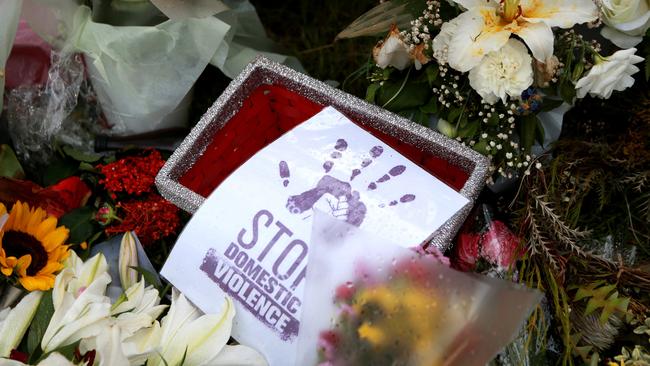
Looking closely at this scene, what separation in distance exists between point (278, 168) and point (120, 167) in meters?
0.33

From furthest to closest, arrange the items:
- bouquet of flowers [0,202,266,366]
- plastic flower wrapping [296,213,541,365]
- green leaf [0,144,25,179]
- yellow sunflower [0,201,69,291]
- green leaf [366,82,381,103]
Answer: green leaf [0,144,25,179] < green leaf [366,82,381,103] < yellow sunflower [0,201,69,291] < bouquet of flowers [0,202,266,366] < plastic flower wrapping [296,213,541,365]

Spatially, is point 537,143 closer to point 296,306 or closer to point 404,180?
point 404,180

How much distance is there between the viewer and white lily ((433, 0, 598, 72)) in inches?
31.7

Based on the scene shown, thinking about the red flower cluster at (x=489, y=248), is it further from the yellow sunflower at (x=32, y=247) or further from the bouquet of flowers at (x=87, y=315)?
the yellow sunflower at (x=32, y=247)

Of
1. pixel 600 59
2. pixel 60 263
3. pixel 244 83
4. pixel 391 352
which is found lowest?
pixel 60 263

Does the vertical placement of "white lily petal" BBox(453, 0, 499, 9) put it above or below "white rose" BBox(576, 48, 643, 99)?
above

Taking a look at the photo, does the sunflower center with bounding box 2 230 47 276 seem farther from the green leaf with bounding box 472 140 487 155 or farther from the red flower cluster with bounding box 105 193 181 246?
the green leaf with bounding box 472 140 487 155

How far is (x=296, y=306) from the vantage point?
2.64ft

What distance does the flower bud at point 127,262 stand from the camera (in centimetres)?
92

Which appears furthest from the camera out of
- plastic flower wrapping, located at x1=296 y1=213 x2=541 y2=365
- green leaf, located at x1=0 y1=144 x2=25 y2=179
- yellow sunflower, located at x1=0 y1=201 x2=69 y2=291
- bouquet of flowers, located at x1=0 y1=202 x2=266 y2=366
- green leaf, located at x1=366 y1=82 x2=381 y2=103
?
green leaf, located at x1=0 y1=144 x2=25 y2=179

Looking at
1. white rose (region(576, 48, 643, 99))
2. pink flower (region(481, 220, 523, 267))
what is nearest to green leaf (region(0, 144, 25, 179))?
pink flower (region(481, 220, 523, 267))

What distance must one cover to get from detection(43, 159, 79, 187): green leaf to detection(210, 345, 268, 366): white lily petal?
19.3 inches

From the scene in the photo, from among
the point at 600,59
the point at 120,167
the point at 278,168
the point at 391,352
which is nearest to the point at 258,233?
the point at 278,168

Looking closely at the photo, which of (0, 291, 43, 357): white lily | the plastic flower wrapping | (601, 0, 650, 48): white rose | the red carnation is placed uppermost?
(601, 0, 650, 48): white rose
